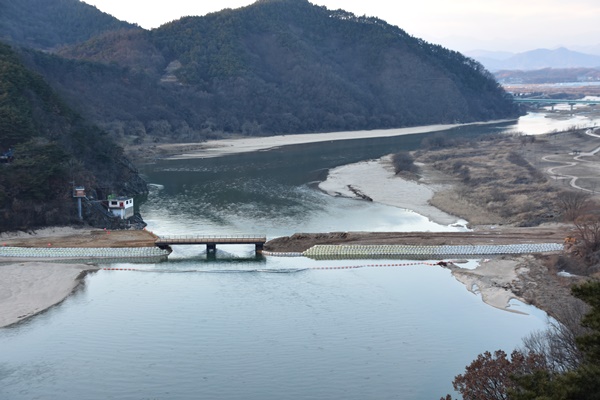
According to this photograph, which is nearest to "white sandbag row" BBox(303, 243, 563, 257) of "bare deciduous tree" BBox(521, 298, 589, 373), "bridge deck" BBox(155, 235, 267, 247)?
"bridge deck" BBox(155, 235, 267, 247)

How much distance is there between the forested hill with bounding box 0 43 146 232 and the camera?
42.5 meters

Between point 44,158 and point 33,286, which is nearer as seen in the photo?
point 33,286

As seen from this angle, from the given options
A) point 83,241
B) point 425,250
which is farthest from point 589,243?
point 83,241

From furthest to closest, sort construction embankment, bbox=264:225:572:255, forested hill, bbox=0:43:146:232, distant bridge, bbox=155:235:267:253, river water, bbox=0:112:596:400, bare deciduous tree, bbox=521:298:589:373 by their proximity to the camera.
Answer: forested hill, bbox=0:43:146:232
distant bridge, bbox=155:235:267:253
construction embankment, bbox=264:225:572:255
river water, bbox=0:112:596:400
bare deciduous tree, bbox=521:298:589:373

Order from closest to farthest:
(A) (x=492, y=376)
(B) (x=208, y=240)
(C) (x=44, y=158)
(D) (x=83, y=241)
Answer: (A) (x=492, y=376) → (B) (x=208, y=240) → (D) (x=83, y=241) → (C) (x=44, y=158)

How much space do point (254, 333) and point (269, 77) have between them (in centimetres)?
11536

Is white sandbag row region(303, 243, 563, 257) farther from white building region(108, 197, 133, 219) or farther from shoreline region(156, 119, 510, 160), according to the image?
shoreline region(156, 119, 510, 160)

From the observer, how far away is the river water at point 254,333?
75.5 feet

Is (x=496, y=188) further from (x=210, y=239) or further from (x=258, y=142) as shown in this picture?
(x=258, y=142)

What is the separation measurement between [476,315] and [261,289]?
9.59 m

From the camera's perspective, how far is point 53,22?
174 metres

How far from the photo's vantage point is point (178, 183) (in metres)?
65.3

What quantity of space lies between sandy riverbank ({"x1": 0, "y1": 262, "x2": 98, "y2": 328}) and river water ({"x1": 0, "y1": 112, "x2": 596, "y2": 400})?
2.71 ft

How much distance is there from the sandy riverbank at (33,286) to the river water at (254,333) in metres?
0.82
